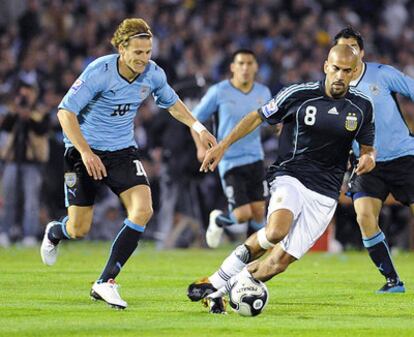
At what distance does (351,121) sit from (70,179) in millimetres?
2884

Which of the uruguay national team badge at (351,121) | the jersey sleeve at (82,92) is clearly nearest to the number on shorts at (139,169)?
the jersey sleeve at (82,92)

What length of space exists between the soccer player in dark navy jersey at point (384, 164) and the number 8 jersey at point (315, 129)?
199cm

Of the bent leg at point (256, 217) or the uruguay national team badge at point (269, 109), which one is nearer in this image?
the uruguay national team badge at point (269, 109)

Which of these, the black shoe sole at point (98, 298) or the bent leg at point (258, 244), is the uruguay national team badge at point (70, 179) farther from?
the bent leg at point (258, 244)

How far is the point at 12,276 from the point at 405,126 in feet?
15.4

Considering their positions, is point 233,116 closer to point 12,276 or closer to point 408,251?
point 12,276

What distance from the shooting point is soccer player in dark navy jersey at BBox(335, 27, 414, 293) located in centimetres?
1291

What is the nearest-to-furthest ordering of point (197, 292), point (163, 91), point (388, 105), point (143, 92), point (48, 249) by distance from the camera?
point (197, 292), point (143, 92), point (163, 91), point (388, 105), point (48, 249)

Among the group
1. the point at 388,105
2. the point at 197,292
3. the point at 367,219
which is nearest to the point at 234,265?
the point at 197,292

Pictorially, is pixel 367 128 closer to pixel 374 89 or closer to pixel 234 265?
pixel 234 265

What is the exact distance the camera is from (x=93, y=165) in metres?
10.9

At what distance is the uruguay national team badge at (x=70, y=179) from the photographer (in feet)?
39.7

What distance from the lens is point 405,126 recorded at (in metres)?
13.3

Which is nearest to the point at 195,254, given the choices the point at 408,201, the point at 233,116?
the point at 233,116
